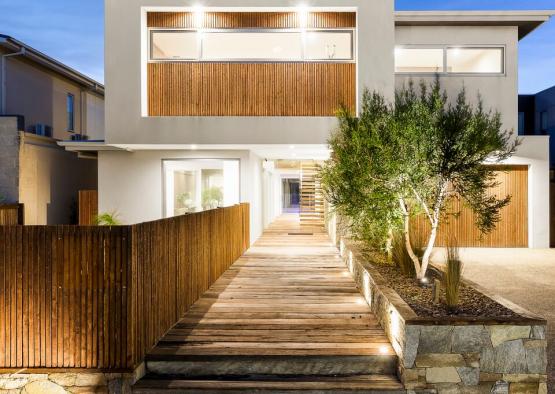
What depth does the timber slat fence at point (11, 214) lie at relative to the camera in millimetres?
11734

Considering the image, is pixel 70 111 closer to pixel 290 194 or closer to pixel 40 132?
pixel 40 132

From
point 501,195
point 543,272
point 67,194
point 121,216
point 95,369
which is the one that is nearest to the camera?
point 95,369

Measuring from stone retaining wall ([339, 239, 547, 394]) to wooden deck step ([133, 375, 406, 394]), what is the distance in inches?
11.5

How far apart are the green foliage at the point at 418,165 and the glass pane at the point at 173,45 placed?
5.61m

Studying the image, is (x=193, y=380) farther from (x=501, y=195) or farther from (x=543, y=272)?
(x=501, y=195)

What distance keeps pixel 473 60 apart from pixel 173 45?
8.56 m

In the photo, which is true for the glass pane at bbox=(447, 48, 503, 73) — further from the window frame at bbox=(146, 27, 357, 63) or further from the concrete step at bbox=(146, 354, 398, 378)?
the concrete step at bbox=(146, 354, 398, 378)

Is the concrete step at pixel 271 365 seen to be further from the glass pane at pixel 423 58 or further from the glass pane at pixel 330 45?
the glass pane at pixel 423 58

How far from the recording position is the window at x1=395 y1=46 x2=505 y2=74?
12969 millimetres

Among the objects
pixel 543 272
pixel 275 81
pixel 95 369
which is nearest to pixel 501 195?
pixel 543 272

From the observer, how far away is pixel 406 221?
6.29 meters

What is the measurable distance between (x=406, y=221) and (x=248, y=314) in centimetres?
254

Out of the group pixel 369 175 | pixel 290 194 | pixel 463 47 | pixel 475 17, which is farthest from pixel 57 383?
pixel 290 194

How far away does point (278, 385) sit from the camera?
432 cm
